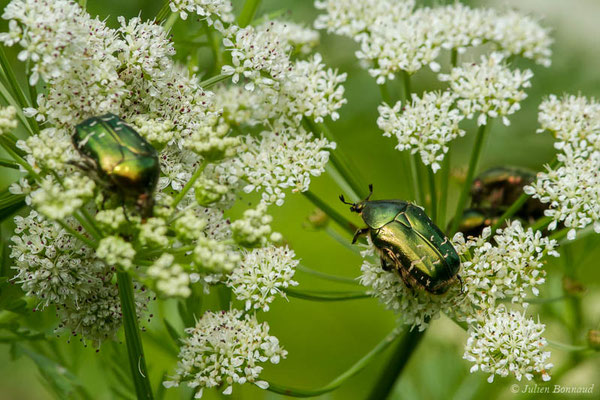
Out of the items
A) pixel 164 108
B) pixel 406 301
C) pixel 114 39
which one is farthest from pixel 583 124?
pixel 114 39

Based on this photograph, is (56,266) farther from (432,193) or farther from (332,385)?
(432,193)

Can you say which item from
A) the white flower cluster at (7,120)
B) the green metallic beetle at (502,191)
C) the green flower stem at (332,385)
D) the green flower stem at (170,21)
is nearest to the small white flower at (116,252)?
the white flower cluster at (7,120)

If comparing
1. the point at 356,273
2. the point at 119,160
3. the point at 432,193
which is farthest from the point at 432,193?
the point at 356,273

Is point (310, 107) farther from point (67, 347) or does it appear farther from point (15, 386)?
point (15, 386)

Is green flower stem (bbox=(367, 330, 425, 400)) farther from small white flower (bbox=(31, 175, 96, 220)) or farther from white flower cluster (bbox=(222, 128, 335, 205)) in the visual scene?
small white flower (bbox=(31, 175, 96, 220))

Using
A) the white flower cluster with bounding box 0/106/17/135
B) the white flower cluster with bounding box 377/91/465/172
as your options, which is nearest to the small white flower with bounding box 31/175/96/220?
the white flower cluster with bounding box 0/106/17/135
